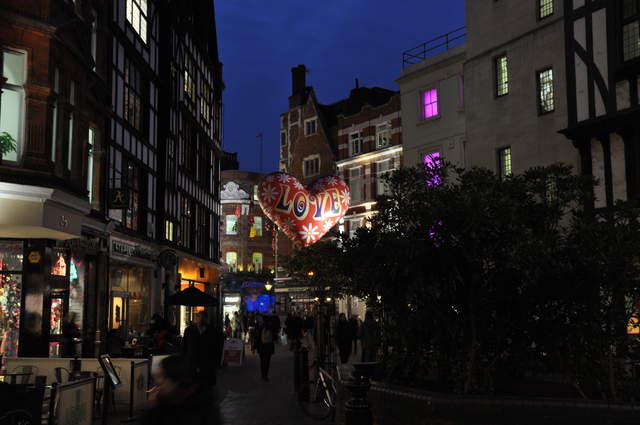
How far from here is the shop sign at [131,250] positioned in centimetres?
2428

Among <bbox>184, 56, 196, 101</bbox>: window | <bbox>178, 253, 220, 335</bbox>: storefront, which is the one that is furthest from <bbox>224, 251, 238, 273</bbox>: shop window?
<bbox>184, 56, 196, 101</bbox>: window

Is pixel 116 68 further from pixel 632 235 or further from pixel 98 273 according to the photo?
pixel 632 235

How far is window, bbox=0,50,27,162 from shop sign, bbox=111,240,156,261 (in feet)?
29.4

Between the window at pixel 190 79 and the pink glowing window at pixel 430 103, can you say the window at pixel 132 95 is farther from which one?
the pink glowing window at pixel 430 103

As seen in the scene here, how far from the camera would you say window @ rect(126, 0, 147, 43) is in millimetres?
26719

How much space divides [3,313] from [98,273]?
6284 millimetres

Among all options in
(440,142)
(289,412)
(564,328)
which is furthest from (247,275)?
(564,328)

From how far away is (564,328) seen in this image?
10.1m

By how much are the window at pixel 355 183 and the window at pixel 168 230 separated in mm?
16608

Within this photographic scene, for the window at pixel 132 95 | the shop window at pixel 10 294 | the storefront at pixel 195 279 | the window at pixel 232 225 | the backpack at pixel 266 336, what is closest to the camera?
the shop window at pixel 10 294

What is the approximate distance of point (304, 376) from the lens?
48.9 feet

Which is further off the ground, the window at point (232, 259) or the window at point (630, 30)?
the window at point (630, 30)

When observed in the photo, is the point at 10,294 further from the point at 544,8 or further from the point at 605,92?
the point at 544,8

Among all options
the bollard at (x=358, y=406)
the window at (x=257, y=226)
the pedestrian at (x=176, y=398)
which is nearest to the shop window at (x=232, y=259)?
the window at (x=257, y=226)
